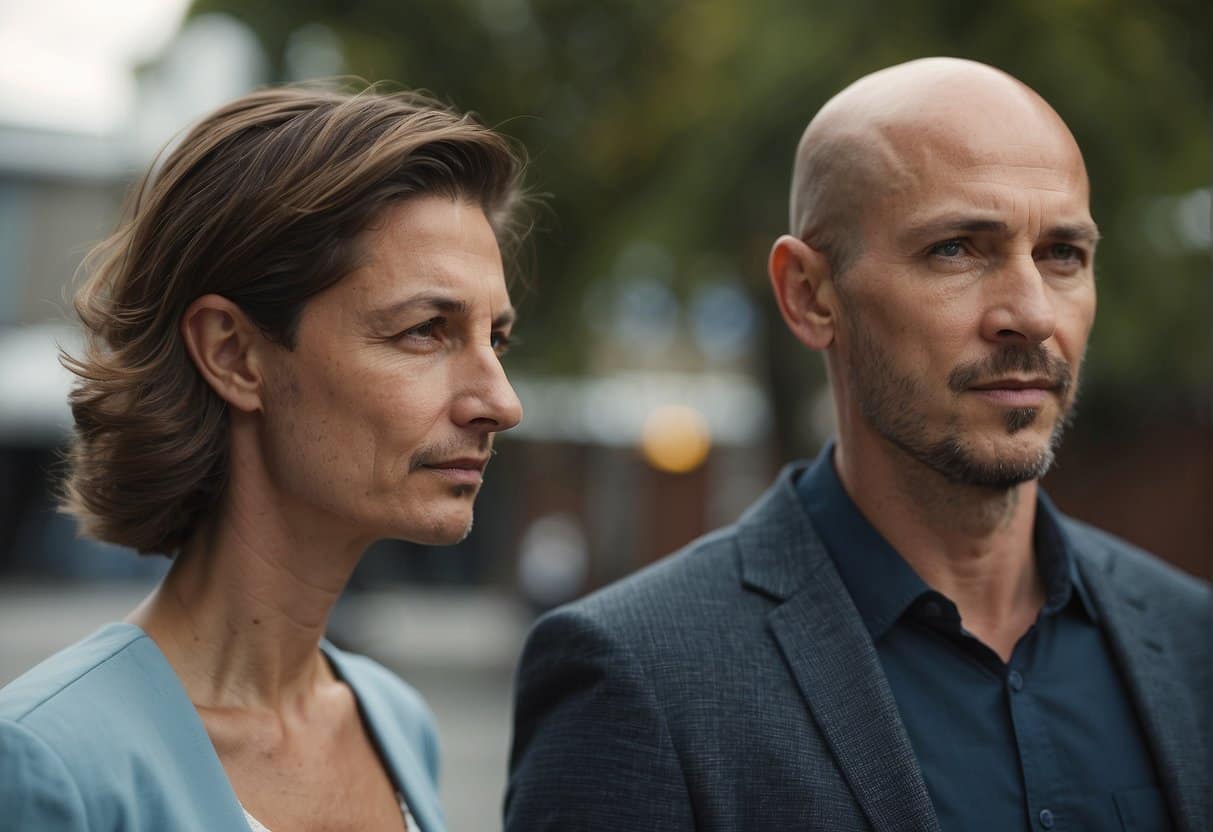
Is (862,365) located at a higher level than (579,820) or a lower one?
higher

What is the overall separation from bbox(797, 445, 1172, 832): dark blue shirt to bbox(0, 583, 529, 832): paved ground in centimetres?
627

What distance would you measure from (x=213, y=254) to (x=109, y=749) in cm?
80

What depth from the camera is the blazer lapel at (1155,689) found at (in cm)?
235

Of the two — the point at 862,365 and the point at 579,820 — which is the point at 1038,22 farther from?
the point at 579,820

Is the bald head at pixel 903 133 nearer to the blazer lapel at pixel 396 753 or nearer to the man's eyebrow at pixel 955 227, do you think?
the man's eyebrow at pixel 955 227

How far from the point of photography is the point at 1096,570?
8.83ft

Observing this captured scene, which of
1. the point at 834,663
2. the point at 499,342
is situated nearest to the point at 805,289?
the point at 499,342

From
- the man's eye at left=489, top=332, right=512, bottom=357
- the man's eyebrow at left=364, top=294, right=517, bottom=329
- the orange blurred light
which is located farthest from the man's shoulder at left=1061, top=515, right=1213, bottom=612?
the orange blurred light

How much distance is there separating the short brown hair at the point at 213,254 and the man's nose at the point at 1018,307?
913mm

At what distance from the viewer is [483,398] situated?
225 cm

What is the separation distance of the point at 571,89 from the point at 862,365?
385 inches

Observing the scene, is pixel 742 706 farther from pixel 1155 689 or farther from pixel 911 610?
pixel 1155 689

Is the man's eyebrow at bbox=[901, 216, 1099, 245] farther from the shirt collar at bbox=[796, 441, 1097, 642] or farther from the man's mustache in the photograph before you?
the shirt collar at bbox=[796, 441, 1097, 642]

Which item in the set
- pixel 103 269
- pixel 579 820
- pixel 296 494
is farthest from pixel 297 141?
pixel 579 820
